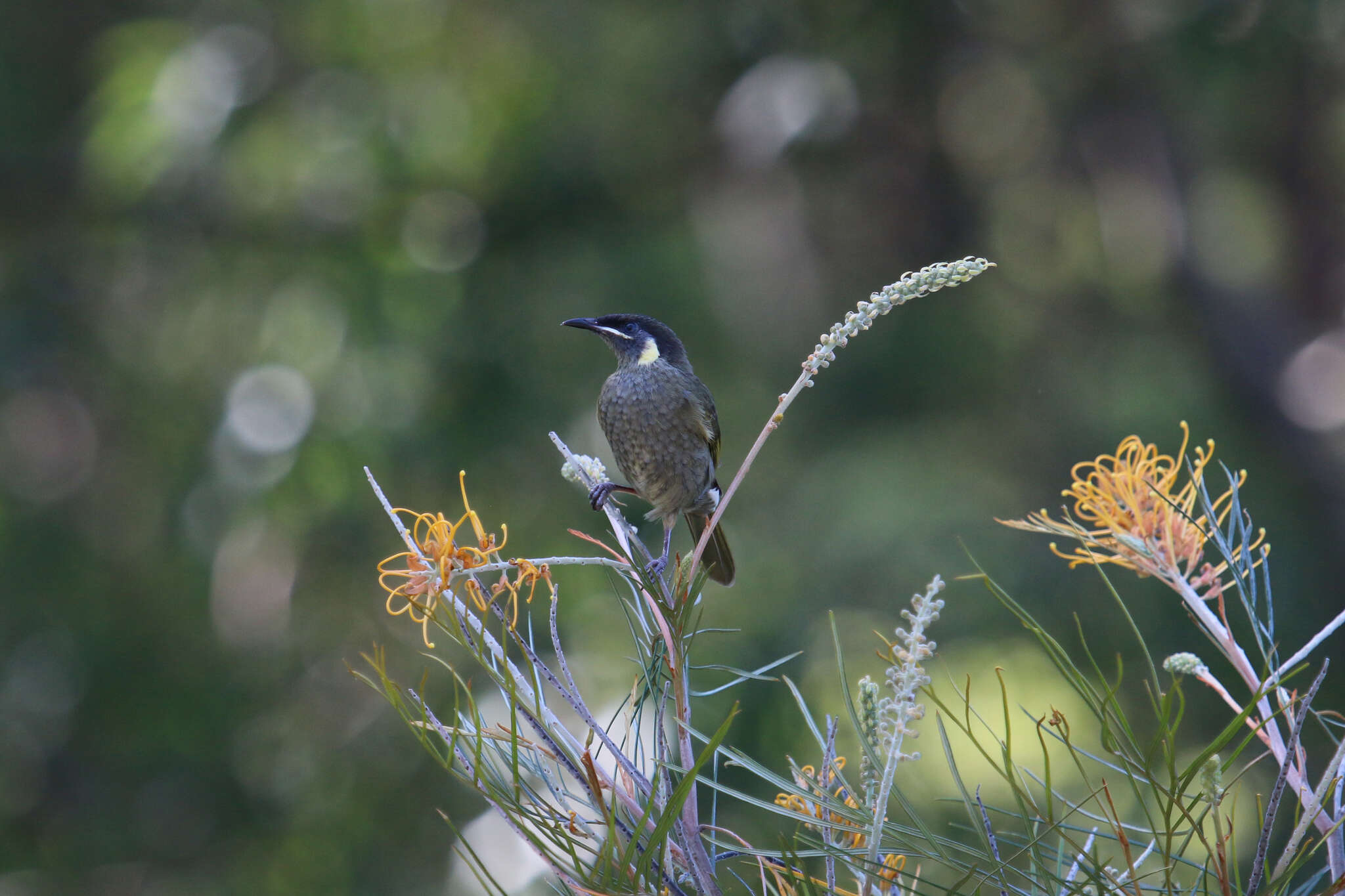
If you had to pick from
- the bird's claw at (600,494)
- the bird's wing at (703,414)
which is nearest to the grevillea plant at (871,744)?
the bird's claw at (600,494)

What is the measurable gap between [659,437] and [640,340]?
1.30 ft

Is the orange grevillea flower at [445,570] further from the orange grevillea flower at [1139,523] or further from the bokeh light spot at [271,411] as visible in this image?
the bokeh light spot at [271,411]

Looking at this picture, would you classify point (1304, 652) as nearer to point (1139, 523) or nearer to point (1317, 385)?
point (1139, 523)

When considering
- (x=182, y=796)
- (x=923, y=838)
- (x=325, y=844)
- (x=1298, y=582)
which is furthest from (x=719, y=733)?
(x=182, y=796)

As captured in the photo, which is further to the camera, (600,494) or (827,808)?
(600,494)

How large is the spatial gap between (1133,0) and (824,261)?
275cm

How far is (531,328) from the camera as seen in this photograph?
7.87m

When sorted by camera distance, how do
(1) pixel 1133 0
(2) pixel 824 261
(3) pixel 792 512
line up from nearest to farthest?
(1) pixel 1133 0 → (3) pixel 792 512 → (2) pixel 824 261

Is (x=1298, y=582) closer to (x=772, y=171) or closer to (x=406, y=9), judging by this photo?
(x=772, y=171)

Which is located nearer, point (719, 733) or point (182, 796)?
point (719, 733)

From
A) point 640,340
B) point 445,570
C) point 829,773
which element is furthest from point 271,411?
point 829,773

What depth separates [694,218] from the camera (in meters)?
9.12

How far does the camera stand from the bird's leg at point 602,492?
1.61 meters

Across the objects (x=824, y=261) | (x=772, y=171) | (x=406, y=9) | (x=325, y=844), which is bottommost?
(x=325, y=844)
